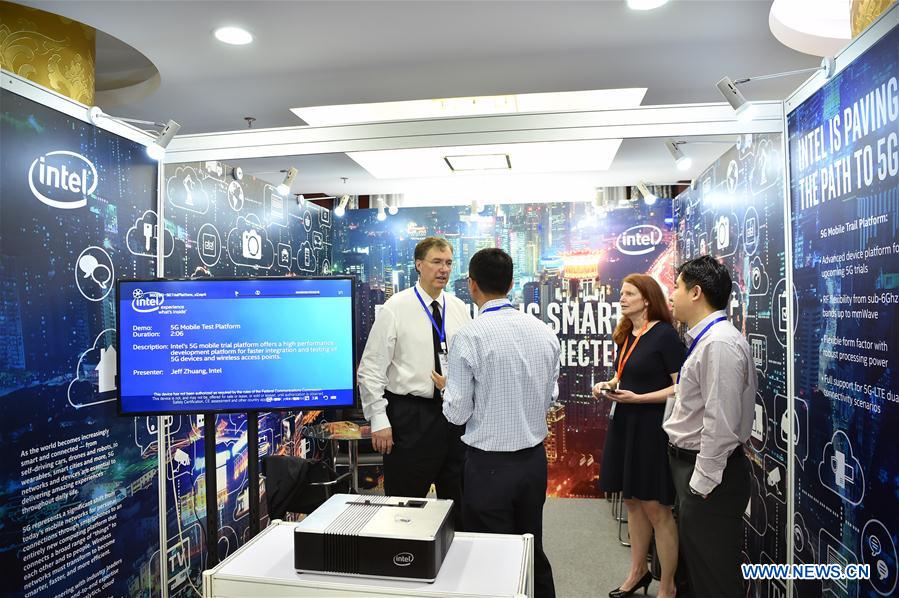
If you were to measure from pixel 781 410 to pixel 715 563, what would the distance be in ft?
2.39

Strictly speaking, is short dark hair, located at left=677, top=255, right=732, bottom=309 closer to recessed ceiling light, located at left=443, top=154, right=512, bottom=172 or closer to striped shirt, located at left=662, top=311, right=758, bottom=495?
striped shirt, located at left=662, top=311, right=758, bottom=495

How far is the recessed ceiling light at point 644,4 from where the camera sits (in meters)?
2.47

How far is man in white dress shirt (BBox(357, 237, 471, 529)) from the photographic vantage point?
2.81 metres

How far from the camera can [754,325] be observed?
9.48 feet

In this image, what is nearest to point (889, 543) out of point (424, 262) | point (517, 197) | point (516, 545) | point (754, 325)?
point (516, 545)

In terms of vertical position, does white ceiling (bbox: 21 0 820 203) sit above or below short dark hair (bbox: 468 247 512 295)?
above

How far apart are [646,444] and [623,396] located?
26cm

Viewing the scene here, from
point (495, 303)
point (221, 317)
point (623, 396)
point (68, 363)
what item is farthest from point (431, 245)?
point (68, 363)

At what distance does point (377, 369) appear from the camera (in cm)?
283

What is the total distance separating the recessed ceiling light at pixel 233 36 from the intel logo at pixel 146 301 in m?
1.35

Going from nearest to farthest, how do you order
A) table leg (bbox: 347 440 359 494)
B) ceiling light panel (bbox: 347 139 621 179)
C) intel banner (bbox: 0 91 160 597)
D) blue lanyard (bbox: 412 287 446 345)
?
intel banner (bbox: 0 91 160 597), blue lanyard (bbox: 412 287 446 345), table leg (bbox: 347 440 359 494), ceiling light panel (bbox: 347 139 621 179)

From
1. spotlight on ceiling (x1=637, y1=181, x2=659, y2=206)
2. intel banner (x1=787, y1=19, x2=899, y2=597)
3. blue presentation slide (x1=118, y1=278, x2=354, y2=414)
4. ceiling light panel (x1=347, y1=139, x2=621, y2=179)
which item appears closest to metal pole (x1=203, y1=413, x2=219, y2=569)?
blue presentation slide (x1=118, y1=278, x2=354, y2=414)

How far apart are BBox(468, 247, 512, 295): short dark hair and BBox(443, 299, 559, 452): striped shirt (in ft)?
0.40

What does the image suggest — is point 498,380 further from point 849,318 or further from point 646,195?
point 646,195
